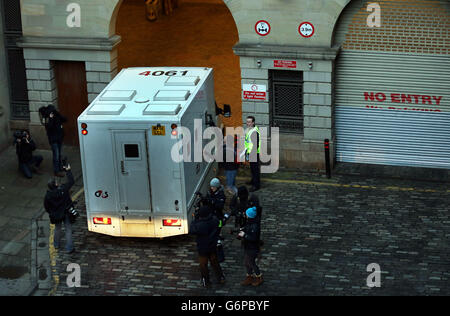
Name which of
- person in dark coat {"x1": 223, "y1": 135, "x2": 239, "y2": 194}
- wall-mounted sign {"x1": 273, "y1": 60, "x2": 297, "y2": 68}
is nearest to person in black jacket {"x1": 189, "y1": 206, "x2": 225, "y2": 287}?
person in dark coat {"x1": 223, "y1": 135, "x2": 239, "y2": 194}

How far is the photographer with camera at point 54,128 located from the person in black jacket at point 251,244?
7912 mm

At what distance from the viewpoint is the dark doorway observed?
23.1m

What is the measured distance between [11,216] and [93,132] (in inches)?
167

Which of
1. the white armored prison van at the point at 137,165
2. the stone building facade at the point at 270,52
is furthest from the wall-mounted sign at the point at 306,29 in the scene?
the white armored prison van at the point at 137,165

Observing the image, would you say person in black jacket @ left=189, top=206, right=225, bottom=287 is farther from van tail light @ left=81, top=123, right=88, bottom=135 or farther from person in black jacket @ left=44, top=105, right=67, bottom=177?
person in black jacket @ left=44, top=105, right=67, bottom=177

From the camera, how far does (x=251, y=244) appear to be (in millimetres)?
15656

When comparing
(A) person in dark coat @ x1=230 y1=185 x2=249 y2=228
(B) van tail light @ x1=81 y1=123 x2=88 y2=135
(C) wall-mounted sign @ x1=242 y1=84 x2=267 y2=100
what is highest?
(B) van tail light @ x1=81 y1=123 x2=88 y2=135

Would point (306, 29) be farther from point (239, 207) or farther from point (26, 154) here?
point (26, 154)

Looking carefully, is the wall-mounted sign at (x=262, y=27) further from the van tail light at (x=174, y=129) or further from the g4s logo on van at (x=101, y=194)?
the g4s logo on van at (x=101, y=194)

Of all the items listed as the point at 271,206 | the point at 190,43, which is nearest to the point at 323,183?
the point at 271,206

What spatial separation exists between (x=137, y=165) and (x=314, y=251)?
4.33m

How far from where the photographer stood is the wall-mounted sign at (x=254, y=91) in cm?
2170

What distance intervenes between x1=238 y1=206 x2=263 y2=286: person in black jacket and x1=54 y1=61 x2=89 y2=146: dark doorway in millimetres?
9305
